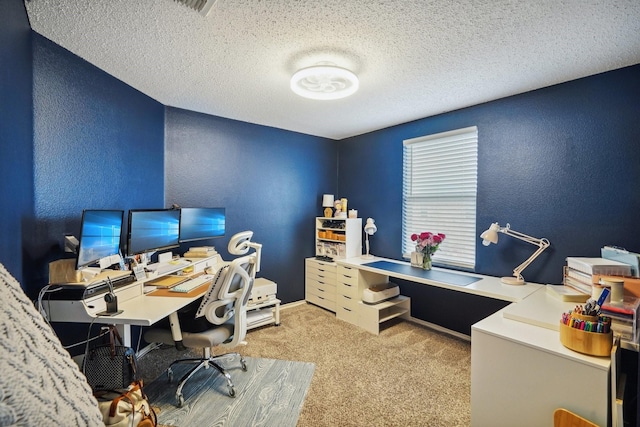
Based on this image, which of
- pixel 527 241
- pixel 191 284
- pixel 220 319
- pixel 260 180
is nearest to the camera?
pixel 220 319

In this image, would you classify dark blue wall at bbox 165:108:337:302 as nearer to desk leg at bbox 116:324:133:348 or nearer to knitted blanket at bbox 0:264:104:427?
desk leg at bbox 116:324:133:348

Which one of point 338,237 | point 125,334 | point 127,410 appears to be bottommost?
point 127,410

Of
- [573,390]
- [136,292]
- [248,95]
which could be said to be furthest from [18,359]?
[248,95]

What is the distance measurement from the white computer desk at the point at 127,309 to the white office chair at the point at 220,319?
13cm

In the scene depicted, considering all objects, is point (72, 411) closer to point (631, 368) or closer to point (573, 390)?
point (573, 390)

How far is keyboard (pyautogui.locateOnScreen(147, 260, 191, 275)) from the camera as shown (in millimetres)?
2369

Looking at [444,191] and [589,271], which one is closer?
[589,271]

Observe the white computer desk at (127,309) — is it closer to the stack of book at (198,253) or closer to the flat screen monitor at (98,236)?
the flat screen monitor at (98,236)

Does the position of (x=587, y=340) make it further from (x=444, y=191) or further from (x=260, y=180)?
(x=260, y=180)

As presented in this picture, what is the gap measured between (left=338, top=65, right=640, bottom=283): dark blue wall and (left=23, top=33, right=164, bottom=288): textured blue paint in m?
3.13

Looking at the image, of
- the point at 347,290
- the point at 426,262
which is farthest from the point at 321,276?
the point at 426,262

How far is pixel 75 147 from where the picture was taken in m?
2.01

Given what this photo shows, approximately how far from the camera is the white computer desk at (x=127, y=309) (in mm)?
1615

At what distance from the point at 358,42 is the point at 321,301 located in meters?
3.05
